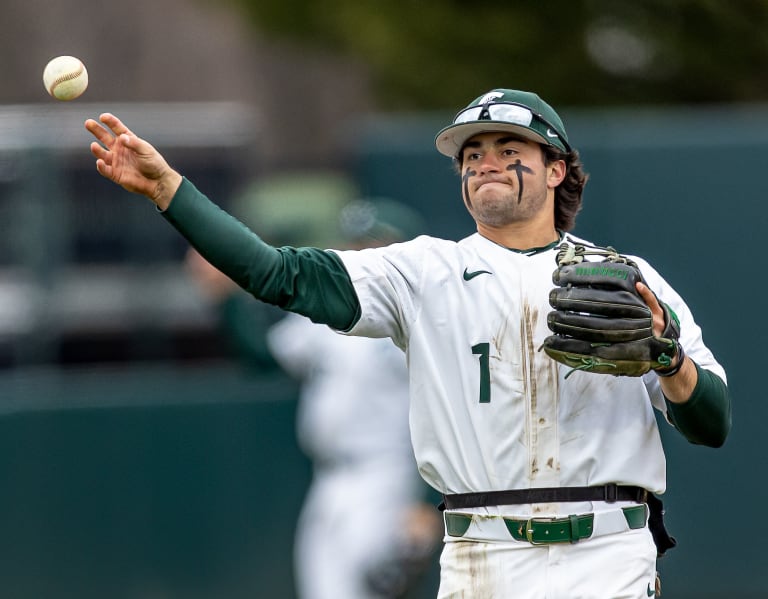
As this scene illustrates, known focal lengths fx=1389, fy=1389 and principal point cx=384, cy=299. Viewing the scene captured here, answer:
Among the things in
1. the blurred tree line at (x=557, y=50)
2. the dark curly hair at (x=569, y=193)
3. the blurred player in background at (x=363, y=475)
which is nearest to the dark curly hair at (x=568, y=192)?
the dark curly hair at (x=569, y=193)

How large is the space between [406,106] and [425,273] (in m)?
7.11

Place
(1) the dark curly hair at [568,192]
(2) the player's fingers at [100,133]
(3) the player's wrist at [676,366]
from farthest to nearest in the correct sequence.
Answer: (1) the dark curly hair at [568,192] < (3) the player's wrist at [676,366] < (2) the player's fingers at [100,133]

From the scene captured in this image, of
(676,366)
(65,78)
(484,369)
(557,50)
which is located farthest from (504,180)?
(557,50)

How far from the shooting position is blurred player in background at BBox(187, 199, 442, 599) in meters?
6.50

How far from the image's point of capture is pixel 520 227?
13.3ft

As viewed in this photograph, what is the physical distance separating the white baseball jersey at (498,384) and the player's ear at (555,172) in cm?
23

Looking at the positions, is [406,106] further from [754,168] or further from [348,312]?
[348,312]

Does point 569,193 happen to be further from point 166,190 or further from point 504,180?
point 166,190

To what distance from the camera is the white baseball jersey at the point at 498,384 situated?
151 inches

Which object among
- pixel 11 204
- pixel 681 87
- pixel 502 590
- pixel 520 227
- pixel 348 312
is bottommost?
pixel 502 590

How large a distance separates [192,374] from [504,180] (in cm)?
410

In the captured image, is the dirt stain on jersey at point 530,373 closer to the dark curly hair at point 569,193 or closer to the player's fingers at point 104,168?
the dark curly hair at point 569,193

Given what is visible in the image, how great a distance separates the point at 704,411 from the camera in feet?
12.4

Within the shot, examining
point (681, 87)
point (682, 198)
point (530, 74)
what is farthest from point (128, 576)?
point (681, 87)
